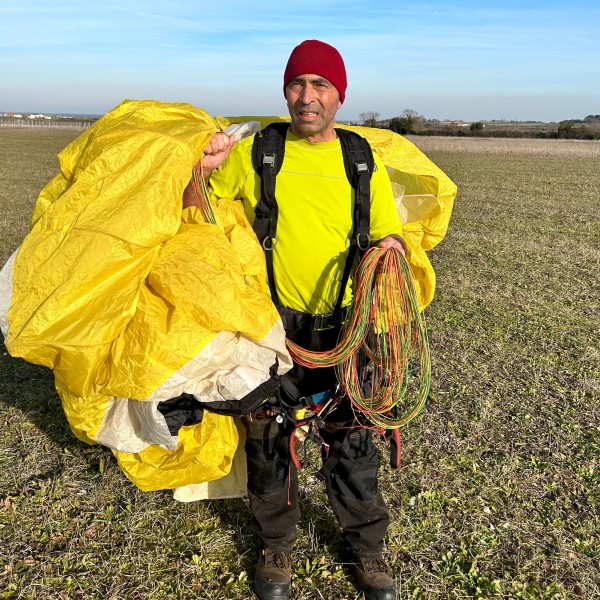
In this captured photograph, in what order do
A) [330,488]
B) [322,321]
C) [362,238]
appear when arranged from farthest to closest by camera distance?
[330,488]
[322,321]
[362,238]

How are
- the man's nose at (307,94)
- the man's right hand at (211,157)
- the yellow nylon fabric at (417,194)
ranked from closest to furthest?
1. the man's nose at (307,94)
2. the man's right hand at (211,157)
3. the yellow nylon fabric at (417,194)

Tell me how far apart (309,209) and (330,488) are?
4.24 feet

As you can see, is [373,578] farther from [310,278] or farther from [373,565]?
[310,278]

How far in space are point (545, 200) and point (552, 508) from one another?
11.0m

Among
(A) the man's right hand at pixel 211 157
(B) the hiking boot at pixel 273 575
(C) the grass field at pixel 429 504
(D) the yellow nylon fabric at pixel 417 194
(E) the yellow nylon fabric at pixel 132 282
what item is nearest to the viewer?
(E) the yellow nylon fabric at pixel 132 282

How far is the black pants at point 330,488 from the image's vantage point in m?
2.40

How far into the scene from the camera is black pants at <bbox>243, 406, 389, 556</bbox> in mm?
2404

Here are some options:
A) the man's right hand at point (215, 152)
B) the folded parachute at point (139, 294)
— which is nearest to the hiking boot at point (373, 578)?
the folded parachute at point (139, 294)

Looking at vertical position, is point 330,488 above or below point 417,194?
below

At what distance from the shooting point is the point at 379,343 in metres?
2.44

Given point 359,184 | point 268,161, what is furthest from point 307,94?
point 359,184

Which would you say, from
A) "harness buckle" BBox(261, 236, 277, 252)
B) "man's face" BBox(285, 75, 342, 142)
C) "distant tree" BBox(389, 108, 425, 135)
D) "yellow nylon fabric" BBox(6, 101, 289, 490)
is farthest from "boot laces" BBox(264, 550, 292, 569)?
"distant tree" BBox(389, 108, 425, 135)

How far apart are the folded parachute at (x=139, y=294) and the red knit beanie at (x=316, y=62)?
1.40 ft

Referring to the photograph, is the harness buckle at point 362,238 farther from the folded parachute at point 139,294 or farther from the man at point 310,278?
the folded parachute at point 139,294
